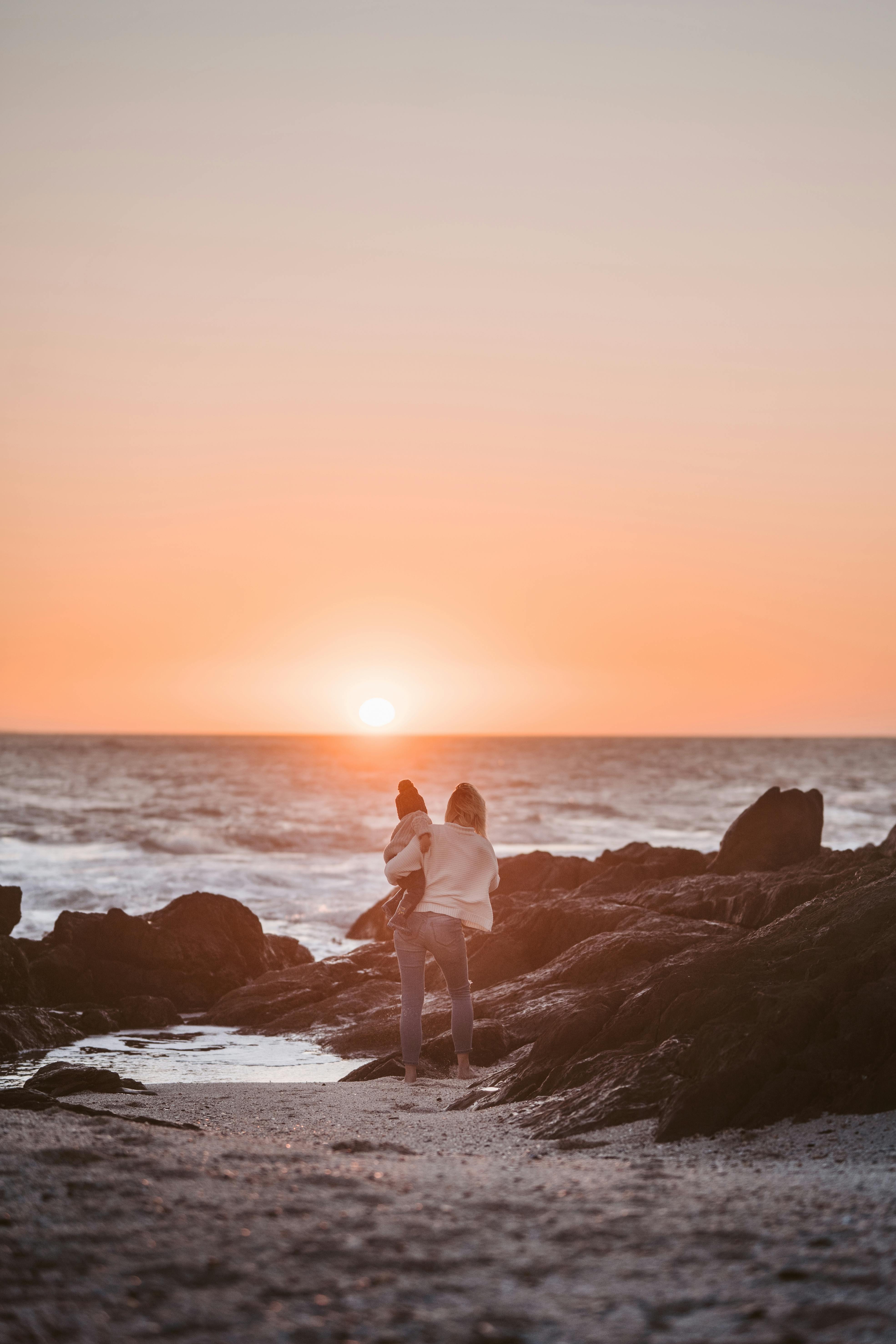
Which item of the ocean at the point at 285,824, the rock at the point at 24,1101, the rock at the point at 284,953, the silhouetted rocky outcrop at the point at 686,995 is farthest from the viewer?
the rock at the point at 284,953

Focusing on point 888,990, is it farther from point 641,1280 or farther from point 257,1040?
point 257,1040

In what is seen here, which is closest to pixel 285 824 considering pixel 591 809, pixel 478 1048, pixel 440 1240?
pixel 591 809

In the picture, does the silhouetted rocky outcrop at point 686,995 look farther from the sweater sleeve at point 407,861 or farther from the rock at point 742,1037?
the sweater sleeve at point 407,861

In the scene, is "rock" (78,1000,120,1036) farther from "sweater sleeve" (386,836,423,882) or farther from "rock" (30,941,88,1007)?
"sweater sleeve" (386,836,423,882)

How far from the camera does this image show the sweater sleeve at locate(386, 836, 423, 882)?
729cm

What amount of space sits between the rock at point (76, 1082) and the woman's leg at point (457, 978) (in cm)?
208

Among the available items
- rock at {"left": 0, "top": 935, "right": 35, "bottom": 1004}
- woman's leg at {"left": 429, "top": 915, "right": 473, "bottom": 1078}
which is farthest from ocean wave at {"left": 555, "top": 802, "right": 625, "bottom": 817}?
woman's leg at {"left": 429, "top": 915, "right": 473, "bottom": 1078}

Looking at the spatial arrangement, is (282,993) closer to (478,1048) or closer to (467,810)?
(478,1048)

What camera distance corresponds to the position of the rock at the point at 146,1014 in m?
10.9

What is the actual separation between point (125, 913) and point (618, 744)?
410 ft

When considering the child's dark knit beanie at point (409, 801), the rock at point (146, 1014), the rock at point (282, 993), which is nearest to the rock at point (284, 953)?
the rock at point (282, 993)

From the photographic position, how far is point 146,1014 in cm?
1098

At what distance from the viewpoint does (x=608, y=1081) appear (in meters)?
5.73

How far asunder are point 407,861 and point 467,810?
0.55 meters
